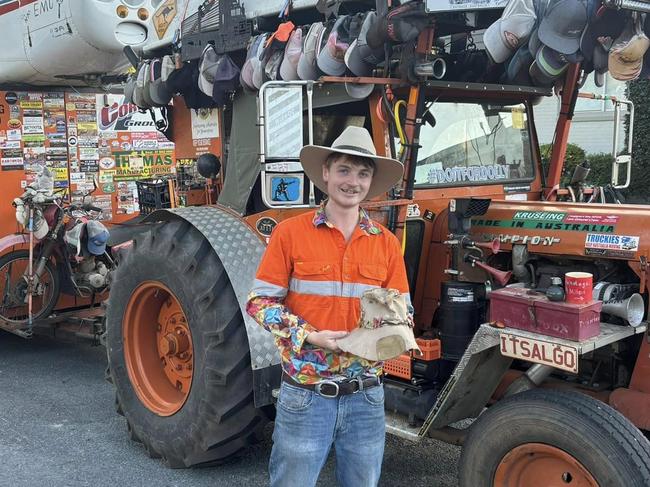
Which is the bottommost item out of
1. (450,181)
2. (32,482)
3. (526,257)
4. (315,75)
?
(32,482)

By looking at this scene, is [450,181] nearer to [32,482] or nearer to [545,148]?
[545,148]

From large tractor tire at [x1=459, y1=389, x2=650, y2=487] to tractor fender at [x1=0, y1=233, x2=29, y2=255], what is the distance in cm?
455

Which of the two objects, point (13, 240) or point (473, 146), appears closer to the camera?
point (473, 146)

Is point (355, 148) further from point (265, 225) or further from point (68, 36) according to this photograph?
point (68, 36)

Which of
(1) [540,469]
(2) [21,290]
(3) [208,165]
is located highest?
(3) [208,165]

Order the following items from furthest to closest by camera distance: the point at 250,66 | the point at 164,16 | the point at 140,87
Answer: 1. the point at 164,16
2. the point at 140,87
3. the point at 250,66

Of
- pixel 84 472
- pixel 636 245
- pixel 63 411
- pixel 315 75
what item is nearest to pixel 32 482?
pixel 84 472

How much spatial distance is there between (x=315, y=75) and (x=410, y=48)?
50cm

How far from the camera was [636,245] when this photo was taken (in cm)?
309

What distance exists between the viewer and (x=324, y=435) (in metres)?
2.45

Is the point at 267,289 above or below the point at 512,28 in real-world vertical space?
below

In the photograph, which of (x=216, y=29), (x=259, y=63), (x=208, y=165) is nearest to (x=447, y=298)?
(x=259, y=63)

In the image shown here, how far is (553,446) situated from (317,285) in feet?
3.96

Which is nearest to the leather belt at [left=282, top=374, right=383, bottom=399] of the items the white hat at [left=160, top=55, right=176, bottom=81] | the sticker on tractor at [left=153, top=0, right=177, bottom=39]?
the white hat at [left=160, top=55, right=176, bottom=81]
